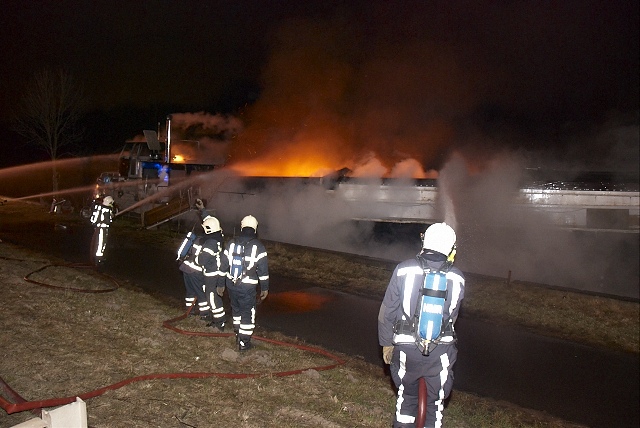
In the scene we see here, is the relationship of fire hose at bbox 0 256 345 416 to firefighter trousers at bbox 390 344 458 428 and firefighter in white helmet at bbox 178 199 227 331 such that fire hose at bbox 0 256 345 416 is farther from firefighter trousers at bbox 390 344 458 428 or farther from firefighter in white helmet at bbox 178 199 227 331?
firefighter trousers at bbox 390 344 458 428

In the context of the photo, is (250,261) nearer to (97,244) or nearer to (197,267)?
(197,267)

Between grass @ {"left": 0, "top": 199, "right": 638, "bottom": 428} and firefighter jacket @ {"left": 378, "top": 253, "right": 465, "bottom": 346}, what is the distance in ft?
4.04

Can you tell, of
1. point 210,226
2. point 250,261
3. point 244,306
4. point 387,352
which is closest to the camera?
point 387,352

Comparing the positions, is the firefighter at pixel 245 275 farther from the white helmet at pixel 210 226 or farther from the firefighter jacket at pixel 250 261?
the white helmet at pixel 210 226

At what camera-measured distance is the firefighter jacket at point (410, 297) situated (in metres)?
3.43

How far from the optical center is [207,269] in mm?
6348

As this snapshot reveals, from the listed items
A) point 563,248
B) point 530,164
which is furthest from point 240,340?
point 530,164

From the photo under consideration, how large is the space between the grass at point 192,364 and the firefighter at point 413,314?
1067mm

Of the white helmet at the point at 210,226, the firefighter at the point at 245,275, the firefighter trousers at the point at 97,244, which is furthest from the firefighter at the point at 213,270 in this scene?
the firefighter trousers at the point at 97,244

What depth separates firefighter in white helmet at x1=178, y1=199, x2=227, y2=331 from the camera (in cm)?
632

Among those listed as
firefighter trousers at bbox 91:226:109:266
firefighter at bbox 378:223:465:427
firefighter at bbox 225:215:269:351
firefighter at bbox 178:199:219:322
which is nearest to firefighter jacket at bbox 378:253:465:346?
firefighter at bbox 378:223:465:427

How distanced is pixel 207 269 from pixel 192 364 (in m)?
1.46

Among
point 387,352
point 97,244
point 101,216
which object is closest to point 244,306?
point 387,352

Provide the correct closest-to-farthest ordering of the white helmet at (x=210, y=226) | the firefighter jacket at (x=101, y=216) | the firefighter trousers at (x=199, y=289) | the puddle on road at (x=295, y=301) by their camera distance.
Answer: the white helmet at (x=210, y=226) < the firefighter trousers at (x=199, y=289) < the puddle on road at (x=295, y=301) < the firefighter jacket at (x=101, y=216)
